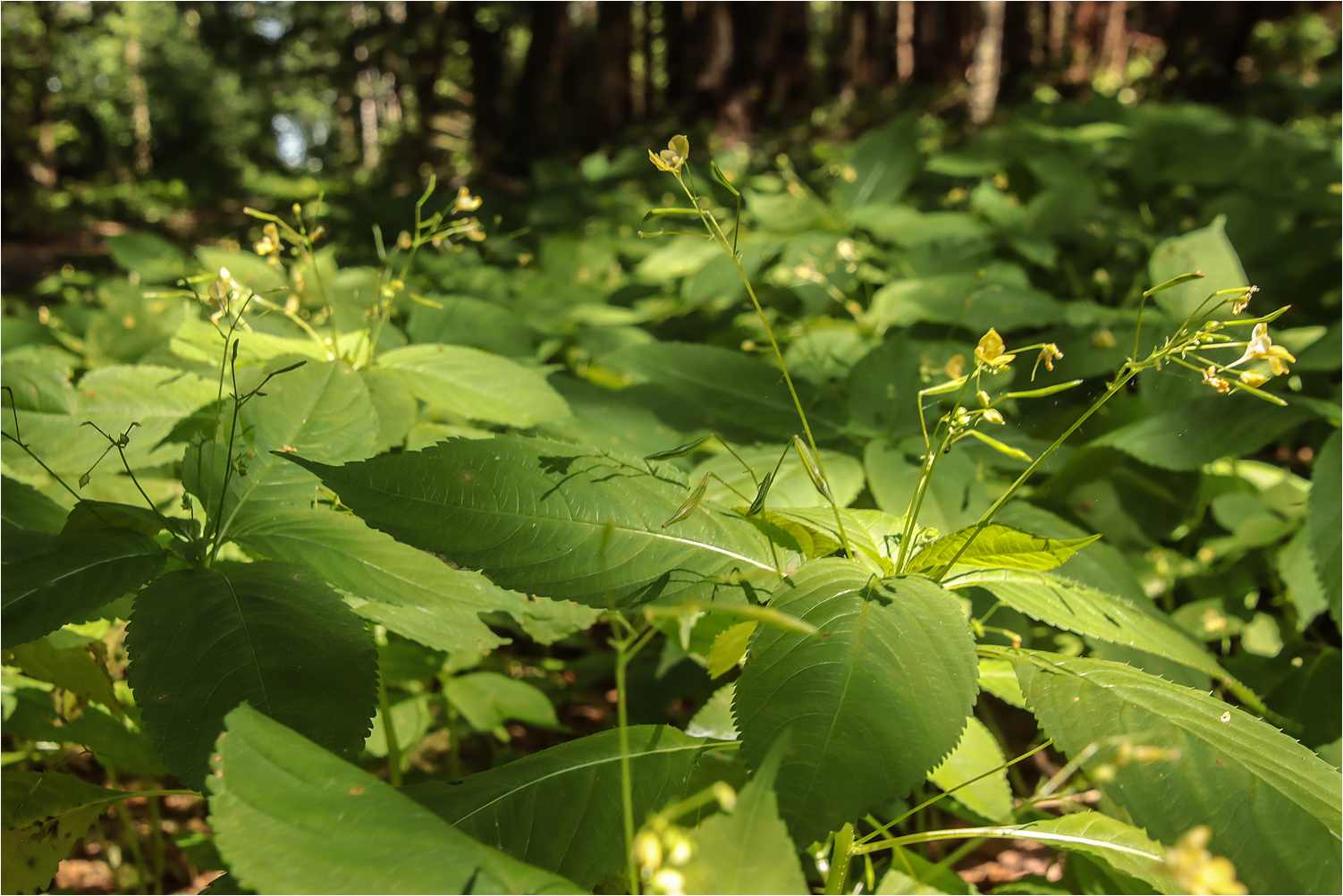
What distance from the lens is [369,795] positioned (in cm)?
71

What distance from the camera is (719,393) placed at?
176 centimetres

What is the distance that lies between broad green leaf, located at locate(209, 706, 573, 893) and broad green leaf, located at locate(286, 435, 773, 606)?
0.26 m

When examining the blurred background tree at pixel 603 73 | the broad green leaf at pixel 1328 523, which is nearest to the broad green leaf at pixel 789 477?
the broad green leaf at pixel 1328 523

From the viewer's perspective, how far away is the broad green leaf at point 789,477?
1.47 m

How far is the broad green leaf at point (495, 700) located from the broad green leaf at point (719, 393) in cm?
65

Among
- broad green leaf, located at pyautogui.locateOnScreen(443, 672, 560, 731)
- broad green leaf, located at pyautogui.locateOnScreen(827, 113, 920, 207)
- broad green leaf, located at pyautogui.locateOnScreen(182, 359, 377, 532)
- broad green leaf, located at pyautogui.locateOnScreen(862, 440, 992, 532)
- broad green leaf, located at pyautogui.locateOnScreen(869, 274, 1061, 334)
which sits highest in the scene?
broad green leaf, located at pyautogui.locateOnScreen(827, 113, 920, 207)

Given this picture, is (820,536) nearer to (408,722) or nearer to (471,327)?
(408,722)

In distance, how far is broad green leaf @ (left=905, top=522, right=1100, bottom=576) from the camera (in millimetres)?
967

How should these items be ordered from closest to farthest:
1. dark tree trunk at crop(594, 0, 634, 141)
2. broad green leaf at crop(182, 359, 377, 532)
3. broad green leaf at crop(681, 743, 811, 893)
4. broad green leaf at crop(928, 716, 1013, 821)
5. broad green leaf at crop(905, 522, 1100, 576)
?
1. broad green leaf at crop(681, 743, 811, 893)
2. broad green leaf at crop(905, 522, 1100, 576)
3. broad green leaf at crop(182, 359, 377, 532)
4. broad green leaf at crop(928, 716, 1013, 821)
5. dark tree trunk at crop(594, 0, 634, 141)

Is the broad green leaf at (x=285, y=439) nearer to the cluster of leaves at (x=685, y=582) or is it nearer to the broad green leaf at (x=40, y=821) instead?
the cluster of leaves at (x=685, y=582)

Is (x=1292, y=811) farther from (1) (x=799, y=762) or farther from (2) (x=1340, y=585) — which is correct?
(2) (x=1340, y=585)

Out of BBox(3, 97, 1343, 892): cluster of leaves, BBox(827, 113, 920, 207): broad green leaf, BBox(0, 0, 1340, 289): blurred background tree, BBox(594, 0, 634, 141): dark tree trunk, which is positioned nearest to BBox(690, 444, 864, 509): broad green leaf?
BBox(3, 97, 1343, 892): cluster of leaves

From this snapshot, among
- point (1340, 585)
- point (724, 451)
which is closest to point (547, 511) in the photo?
point (724, 451)

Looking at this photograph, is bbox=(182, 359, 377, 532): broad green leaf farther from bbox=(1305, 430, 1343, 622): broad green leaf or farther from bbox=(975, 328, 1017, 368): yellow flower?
bbox=(1305, 430, 1343, 622): broad green leaf
